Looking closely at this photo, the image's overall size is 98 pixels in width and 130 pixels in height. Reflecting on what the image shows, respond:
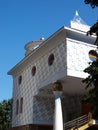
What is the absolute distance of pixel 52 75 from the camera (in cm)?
1956

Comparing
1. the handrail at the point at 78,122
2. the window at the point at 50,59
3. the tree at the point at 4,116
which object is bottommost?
the handrail at the point at 78,122

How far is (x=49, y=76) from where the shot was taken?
1991 cm

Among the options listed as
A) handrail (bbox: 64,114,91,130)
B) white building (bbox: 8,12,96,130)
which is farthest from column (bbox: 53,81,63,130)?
handrail (bbox: 64,114,91,130)

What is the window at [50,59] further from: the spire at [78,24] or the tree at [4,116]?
the tree at [4,116]

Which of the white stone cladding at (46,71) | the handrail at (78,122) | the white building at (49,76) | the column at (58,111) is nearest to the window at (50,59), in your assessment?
the white building at (49,76)

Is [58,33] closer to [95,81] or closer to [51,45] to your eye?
[51,45]

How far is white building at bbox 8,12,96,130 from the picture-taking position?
18.4 meters

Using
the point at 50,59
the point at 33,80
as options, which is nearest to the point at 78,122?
the point at 50,59

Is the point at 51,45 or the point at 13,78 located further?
the point at 13,78

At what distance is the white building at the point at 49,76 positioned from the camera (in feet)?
60.4

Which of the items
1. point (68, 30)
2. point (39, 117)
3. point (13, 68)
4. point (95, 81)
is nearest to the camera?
point (95, 81)

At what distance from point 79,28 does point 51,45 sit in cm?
257

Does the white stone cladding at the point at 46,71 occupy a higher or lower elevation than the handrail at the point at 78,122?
higher

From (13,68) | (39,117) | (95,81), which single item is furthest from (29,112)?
(95,81)
